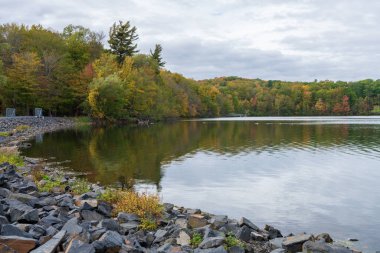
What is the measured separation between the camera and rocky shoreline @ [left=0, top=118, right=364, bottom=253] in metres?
8.74

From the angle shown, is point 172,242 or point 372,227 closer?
point 172,242

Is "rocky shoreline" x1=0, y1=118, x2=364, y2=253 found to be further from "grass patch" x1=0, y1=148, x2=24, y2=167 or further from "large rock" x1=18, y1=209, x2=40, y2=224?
"grass patch" x1=0, y1=148, x2=24, y2=167

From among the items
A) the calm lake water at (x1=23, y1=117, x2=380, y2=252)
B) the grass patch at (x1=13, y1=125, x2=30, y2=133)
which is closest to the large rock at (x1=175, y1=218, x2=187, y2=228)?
the calm lake water at (x1=23, y1=117, x2=380, y2=252)

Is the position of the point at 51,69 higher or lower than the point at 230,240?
higher

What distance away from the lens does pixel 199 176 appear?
2669cm

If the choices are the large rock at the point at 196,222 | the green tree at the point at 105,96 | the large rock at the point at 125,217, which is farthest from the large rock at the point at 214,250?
the green tree at the point at 105,96

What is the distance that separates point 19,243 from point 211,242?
4907 millimetres

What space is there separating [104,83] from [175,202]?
66.6 meters

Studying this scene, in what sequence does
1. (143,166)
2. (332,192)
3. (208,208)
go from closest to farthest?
(208,208) → (332,192) → (143,166)

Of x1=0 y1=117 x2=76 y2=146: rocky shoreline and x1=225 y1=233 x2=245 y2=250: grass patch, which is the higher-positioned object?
x1=0 y1=117 x2=76 y2=146: rocky shoreline

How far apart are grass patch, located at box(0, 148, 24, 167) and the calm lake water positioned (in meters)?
4.07

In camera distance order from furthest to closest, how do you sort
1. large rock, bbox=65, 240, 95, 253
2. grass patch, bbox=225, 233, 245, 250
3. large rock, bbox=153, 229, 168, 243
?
large rock, bbox=153, 229, 168, 243 → grass patch, bbox=225, 233, 245, 250 → large rock, bbox=65, 240, 95, 253

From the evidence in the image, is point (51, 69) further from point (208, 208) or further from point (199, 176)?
point (208, 208)

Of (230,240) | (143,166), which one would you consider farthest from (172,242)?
(143,166)
